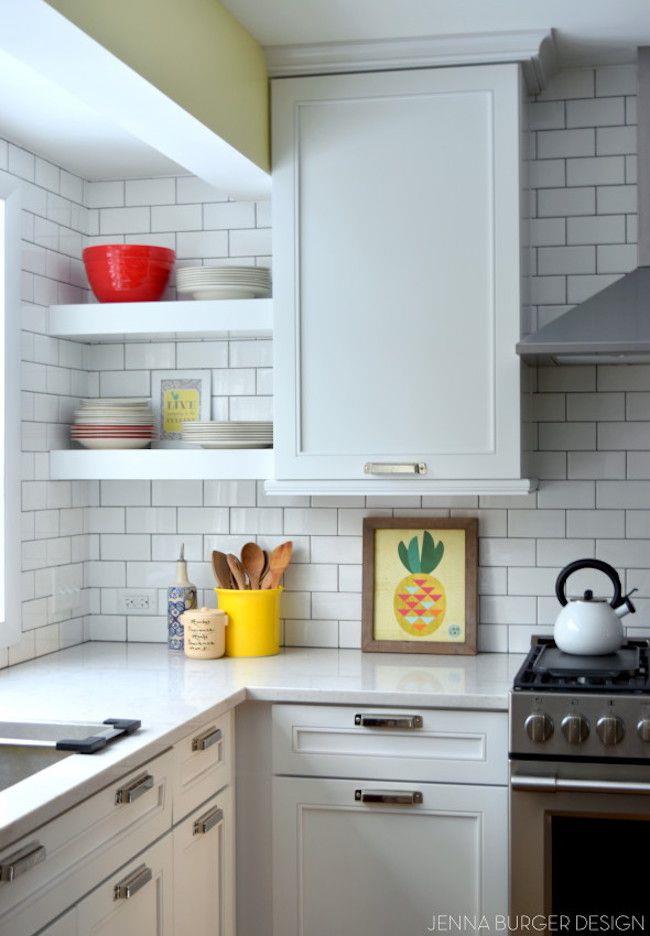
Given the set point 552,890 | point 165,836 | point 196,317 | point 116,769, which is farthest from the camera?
point 196,317

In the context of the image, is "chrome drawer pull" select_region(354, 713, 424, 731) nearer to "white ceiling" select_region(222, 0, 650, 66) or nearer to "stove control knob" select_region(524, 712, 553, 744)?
"stove control knob" select_region(524, 712, 553, 744)

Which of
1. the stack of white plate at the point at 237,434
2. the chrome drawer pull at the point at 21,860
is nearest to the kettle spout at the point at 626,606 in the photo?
the stack of white plate at the point at 237,434

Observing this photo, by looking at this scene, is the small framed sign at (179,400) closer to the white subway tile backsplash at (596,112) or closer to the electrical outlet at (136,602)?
the electrical outlet at (136,602)

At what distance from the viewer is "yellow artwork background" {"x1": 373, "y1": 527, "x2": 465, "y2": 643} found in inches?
140

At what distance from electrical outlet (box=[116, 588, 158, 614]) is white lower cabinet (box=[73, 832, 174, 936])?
125cm

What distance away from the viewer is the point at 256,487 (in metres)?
3.74

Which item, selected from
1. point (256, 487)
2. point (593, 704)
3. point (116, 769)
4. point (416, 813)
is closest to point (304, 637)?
point (256, 487)

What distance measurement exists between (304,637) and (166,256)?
124 centimetres

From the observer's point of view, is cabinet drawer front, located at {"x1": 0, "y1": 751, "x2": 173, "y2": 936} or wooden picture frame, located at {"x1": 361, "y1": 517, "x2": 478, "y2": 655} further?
wooden picture frame, located at {"x1": 361, "y1": 517, "x2": 478, "y2": 655}

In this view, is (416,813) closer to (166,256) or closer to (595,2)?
(166,256)

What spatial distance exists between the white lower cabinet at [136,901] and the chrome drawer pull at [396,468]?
1.10m

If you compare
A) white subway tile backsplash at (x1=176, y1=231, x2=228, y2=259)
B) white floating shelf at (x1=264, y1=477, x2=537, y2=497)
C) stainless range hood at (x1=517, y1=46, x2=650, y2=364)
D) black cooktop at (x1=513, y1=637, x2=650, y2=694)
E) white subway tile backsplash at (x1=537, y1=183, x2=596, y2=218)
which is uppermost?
white subway tile backsplash at (x1=537, y1=183, x2=596, y2=218)

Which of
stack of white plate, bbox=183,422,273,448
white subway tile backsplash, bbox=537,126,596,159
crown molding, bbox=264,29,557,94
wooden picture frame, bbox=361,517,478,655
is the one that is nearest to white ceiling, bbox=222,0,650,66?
crown molding, bbox=264,29,557,94

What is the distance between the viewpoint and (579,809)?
9.15 feet
